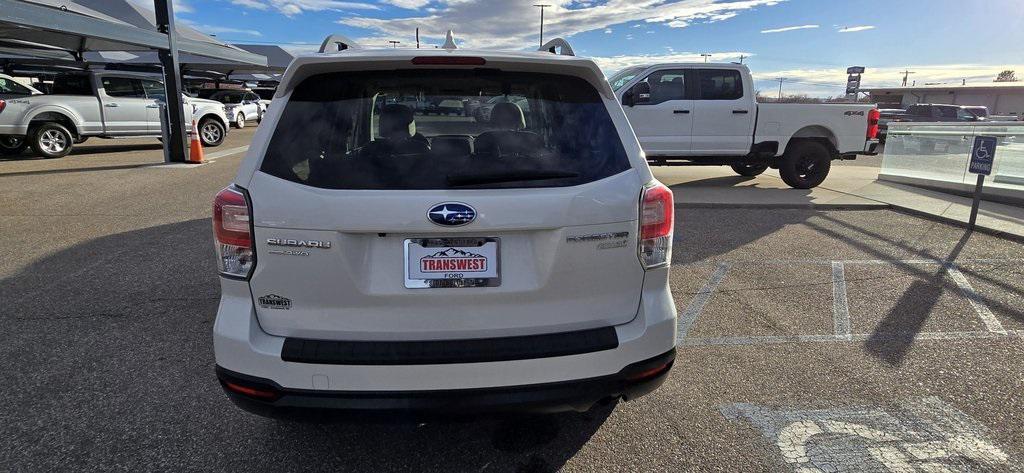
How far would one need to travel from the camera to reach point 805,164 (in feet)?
34.6

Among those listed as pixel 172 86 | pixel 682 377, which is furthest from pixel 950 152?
pixel 172 86

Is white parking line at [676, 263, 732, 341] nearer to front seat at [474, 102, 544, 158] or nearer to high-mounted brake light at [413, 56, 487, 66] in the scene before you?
front seat at [474, 102, 544, 158]

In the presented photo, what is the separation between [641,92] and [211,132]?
42.0ft

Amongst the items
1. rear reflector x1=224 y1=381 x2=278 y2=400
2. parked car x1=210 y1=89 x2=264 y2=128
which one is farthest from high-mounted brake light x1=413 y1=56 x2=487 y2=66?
parked car x1=210 y1=89 x2=264 y2=128

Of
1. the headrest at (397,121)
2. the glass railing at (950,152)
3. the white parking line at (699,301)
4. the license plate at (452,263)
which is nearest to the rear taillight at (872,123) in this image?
the glass railing at (950,152)

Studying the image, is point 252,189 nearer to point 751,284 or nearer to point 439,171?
point 439,171

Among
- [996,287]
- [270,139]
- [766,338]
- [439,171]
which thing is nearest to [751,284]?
[766,338]

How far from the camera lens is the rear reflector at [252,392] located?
2.15 meters

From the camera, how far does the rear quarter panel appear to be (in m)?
10.2

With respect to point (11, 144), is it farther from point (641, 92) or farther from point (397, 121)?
point (397, 121)

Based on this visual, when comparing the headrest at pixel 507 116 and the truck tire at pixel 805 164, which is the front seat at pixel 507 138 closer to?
the headrest at pixel 507 116

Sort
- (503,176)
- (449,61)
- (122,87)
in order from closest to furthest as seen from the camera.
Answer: (503,176) < (449,61) < (122,87)

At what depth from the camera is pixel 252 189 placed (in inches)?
84.4

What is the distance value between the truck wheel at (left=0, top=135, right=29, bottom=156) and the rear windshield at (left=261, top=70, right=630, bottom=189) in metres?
14.8
